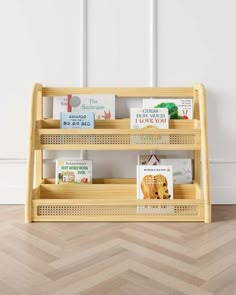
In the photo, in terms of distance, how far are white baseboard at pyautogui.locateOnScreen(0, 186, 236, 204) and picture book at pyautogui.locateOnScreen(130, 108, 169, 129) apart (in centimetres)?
53

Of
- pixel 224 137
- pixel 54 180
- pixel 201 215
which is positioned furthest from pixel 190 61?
pixel 54 180

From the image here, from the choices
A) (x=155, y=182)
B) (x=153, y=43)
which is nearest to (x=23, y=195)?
(x=155, y=182)

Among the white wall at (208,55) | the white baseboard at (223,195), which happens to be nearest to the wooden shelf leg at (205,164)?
the white wall at (208,55)

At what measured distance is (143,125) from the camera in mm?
1813

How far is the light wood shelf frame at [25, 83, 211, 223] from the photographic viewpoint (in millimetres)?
1692

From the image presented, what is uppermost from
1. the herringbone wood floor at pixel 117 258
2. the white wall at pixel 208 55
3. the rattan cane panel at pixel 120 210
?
the white wall at pixel 208 55

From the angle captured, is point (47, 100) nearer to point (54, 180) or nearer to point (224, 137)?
point (54, 180)

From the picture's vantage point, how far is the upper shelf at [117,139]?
1.74 m

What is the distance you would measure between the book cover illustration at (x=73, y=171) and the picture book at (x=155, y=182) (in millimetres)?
310

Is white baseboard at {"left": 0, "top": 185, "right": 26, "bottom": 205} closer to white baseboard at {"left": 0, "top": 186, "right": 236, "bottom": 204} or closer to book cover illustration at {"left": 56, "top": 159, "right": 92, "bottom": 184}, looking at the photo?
white baseboard at {"left": 0, "top": 186, "right": 236, "bottom": 204}

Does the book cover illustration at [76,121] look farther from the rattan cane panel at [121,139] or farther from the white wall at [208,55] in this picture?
the white wall at [208,55]

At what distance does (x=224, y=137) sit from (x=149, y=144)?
1.72ft

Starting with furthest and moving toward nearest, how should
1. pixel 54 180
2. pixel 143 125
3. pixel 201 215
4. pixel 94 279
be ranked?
pixel 54 180 < pixel 143 125 < pixel 201 215 < pixel 94 279

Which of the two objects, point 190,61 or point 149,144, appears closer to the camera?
point 149,144
